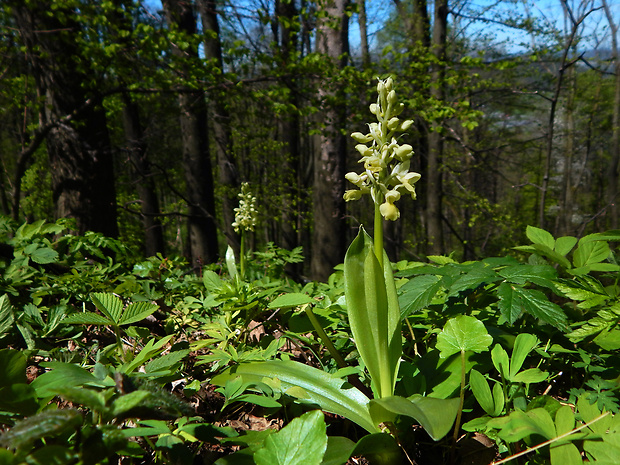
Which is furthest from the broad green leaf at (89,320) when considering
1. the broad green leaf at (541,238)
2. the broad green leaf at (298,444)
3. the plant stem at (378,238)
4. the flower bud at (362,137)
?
the broad green leaf at (541,238)

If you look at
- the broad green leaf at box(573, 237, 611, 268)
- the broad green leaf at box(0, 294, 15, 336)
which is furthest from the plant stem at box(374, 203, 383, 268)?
the broad green leaf at box(0, 294, 15, 336)

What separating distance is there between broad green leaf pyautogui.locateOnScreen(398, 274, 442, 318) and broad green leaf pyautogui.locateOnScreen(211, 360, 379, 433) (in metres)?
0.32

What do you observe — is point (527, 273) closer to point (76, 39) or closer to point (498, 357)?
point (498, 357)

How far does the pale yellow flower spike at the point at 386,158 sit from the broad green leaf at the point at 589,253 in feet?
→ 2.72

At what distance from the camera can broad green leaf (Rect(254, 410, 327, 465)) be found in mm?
821

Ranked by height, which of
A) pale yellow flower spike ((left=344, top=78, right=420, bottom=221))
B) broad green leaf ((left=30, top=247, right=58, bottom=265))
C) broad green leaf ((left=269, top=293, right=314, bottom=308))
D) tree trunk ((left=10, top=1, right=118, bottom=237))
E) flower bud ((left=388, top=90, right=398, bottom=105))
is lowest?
broad green leaf ((left=269, top=293, right=314, bottom=308))

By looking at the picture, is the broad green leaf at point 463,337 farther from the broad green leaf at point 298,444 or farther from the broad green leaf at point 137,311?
the broad green leaf at point 137,311

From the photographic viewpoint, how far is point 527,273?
1.31 meters

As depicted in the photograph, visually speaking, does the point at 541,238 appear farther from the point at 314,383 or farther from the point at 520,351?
the point at 314,383

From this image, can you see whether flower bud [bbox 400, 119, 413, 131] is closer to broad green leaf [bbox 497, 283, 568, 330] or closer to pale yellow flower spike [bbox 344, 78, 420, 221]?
pale yellow flower spike [bbox 344, 78, 420, 221]

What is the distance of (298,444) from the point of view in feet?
2.77

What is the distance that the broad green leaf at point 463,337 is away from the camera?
1.16m

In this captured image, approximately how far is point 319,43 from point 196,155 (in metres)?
3.49

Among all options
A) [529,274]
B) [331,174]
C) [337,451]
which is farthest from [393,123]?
[331,174]
